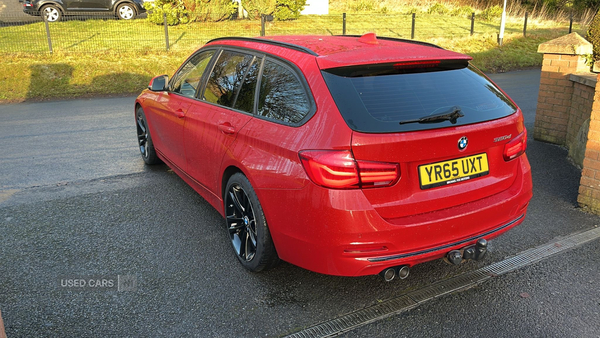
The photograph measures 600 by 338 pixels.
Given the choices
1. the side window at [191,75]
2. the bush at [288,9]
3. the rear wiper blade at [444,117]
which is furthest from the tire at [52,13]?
the rear wiper blade at [444,117]

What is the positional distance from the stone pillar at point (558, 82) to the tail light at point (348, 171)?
16.6 feet

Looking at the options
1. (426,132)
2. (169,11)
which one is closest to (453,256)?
(426,132)

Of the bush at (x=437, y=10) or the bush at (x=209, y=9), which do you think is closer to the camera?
the bush at (x=209, y=9)

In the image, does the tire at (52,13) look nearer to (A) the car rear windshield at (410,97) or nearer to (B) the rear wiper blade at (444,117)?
(A) the car rear windshield at (410,97)

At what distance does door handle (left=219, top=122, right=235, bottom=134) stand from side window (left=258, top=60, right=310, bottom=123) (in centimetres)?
29

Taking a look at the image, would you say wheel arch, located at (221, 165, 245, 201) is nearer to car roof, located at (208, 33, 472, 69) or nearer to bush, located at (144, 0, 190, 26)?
car roof, located at (208, 33, 472, 69)

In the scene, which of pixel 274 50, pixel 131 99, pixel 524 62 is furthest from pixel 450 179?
pixel 524 62

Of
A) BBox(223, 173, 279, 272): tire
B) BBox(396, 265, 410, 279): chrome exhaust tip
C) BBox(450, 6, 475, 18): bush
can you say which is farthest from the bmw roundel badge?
BBox(450, 6, 475, 18): bush

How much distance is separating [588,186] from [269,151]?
339 cm

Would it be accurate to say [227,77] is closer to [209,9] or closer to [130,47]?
[130,47]

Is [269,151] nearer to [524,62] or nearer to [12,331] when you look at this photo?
[12,331]

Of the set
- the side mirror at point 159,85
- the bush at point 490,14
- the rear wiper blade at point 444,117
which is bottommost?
the side mirror at point 159,85

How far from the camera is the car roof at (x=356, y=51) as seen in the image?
3100 mm

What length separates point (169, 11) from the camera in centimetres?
1912
